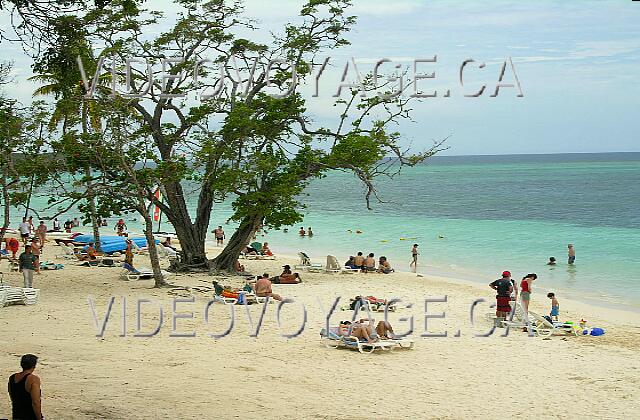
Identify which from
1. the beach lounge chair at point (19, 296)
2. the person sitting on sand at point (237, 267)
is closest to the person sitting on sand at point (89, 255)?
the person sitting on sand at point (237, 267)

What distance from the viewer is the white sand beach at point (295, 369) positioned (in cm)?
921

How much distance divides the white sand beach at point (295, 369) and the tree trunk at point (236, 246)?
4.70m

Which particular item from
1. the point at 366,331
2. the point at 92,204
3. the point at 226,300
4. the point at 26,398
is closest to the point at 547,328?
the point at 366,331

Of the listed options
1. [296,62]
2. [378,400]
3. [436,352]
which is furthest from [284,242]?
[378,400]

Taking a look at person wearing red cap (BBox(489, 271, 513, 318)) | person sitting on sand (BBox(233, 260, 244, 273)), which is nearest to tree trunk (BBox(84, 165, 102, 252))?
person sitting on sand (BBox(233, 260, 244, 273))

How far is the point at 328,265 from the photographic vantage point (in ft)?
80.6

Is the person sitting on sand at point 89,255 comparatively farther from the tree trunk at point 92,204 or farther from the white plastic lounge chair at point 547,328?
the white plastic lounge chair at point 547,328

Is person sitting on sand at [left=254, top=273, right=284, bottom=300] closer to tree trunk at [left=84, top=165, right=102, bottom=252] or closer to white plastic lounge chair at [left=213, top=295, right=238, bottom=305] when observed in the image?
white plastic lounge chair at [left=213, top=295, right=238, bottom=305]

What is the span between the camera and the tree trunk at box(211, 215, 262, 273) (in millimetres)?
22156

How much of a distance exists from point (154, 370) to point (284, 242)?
2900 centimetres

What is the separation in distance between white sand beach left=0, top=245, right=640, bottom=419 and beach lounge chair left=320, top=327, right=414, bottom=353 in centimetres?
14

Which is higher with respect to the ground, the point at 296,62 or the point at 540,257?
the point at 296,62

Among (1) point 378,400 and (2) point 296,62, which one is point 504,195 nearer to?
(2) point 296,62

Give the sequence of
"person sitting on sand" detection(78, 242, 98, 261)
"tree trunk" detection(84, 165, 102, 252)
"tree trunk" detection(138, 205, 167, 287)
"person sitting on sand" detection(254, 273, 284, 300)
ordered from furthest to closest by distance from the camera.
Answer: "person sitting on sand" detection(78, 242, 98, 261) < "tree trunk" detection(84, 165, 102, 252) < "tree trunk" detection(138, 205, 167, 287) < "person sitting on sand" detection(254, 273, 284, 300)
